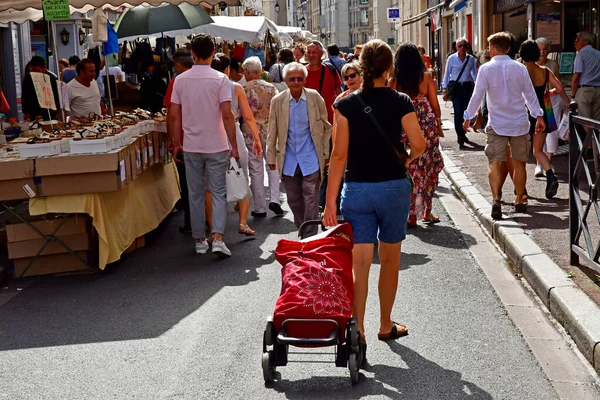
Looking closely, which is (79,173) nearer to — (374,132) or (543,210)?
(374,132)

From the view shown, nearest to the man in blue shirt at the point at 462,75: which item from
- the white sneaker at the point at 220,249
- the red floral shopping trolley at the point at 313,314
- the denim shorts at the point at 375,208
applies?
the white sneaker at the point at 220,249

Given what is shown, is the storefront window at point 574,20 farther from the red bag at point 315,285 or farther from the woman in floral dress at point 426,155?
the red bag at point 315,285

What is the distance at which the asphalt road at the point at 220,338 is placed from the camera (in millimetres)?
5051

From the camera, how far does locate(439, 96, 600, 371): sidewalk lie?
5923mm

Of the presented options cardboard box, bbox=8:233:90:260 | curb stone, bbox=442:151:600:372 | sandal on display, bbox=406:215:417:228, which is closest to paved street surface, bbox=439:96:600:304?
curb stone, bbox=442:151:600:372

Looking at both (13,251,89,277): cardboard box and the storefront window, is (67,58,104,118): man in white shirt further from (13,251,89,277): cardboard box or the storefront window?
the storefront window

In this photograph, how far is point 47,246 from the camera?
810 centimetres

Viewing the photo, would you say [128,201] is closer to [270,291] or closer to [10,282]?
[10,282]

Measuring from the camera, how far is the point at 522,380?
5105 mm

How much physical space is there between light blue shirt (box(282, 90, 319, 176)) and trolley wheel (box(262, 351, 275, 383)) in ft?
10.8

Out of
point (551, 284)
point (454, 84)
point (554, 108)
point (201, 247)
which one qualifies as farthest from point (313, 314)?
point (454, 84)

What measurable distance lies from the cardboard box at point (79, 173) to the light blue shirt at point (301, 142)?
1.52 meters

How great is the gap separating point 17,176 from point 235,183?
2.00m

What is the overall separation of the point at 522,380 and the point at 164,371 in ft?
6.64
